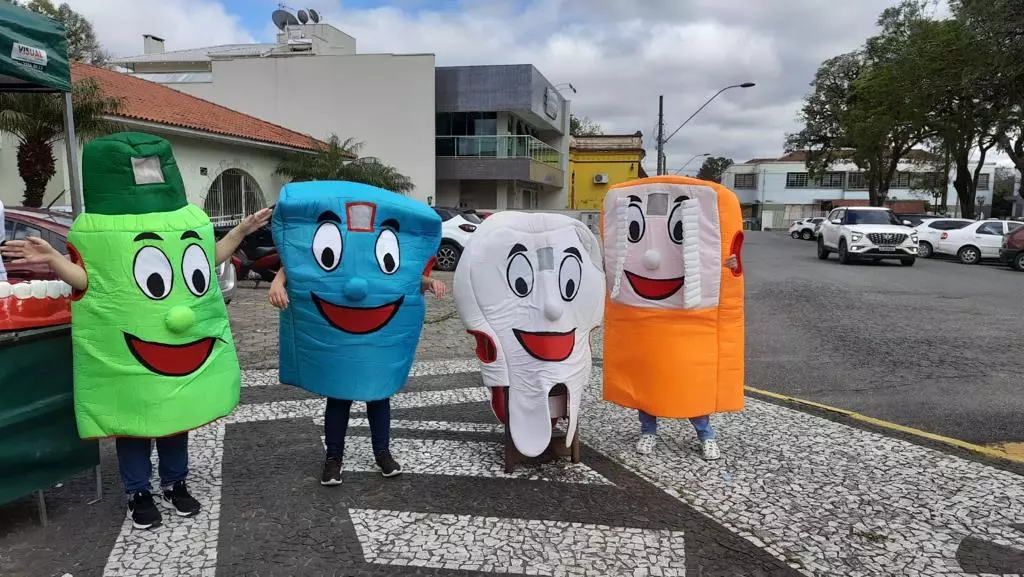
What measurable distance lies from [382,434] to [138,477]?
1245 millimetres

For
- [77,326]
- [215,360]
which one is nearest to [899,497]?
[215,360]

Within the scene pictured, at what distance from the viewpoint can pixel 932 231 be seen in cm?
2264

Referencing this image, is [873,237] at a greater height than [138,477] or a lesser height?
greater

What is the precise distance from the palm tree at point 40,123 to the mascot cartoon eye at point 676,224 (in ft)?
34.7

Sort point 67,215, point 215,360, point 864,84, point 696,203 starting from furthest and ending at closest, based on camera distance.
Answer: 1. point 864,84
2. point 67,215
3. point 696,203
4. point 215,360

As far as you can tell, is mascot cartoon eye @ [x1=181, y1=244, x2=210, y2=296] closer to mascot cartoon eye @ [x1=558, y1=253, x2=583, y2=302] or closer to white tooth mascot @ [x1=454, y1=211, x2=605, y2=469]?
white tooth mascot @ [x1=454, y1=211, x2=605, y2=469]

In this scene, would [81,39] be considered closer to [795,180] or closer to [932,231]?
[932,231]

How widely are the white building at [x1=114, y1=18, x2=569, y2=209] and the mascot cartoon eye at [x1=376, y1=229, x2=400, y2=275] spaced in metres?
23.9

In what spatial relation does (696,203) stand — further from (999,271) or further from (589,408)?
(999,271)

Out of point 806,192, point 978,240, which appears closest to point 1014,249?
point 978,240

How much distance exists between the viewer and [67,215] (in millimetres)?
7473

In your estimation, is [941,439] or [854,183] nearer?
[941,439]

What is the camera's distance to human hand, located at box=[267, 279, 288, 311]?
351 centimetres

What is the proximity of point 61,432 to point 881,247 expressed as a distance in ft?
62.1
